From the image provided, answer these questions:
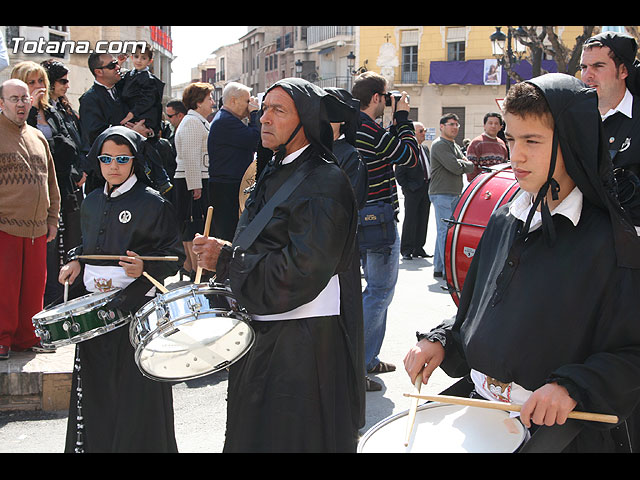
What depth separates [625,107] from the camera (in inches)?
141

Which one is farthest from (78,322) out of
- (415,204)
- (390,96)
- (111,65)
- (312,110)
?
(415,204)

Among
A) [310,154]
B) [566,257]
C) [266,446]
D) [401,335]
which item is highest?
[310,154]

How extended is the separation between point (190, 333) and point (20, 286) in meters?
2.84

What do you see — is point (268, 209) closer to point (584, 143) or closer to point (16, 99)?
point (584, 143)

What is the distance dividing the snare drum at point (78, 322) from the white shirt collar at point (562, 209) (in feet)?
6.88

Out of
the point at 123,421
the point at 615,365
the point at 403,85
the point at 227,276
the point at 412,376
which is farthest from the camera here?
the point at 403,85

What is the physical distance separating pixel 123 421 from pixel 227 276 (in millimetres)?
1111

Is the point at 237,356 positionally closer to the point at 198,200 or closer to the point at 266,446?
the point at 266,446

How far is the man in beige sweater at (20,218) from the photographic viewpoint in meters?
5.20

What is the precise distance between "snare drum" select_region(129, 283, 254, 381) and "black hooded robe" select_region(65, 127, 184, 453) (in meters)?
0.55

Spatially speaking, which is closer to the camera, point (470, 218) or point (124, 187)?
point (124, 187)

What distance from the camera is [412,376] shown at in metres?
2.40

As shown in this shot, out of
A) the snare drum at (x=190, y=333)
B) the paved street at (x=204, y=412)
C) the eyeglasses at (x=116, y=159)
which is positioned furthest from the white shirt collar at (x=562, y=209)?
the paved street at (x=204, y=412)
